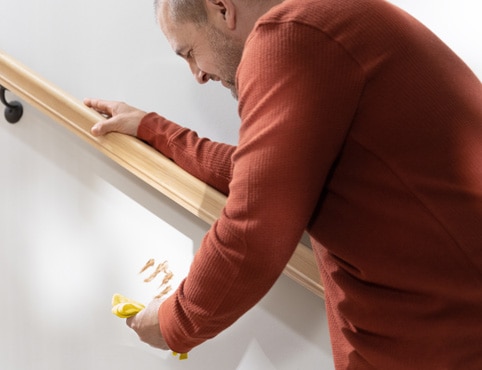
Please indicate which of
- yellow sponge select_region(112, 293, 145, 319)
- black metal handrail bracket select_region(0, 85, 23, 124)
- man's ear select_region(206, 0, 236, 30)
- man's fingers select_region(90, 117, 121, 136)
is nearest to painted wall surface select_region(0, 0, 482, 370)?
black metal handrail bracket select_region(0, 85, 23, 124)

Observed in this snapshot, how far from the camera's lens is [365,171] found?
90 cm

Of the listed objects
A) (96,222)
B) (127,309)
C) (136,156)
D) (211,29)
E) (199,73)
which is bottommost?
(96,222)

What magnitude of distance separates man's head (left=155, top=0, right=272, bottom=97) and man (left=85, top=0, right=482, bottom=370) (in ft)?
0.43

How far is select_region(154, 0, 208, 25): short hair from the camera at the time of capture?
42.9 inches

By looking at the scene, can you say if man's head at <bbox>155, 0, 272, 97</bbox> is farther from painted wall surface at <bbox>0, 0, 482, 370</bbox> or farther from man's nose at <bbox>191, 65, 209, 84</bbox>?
painted wall surface at <bbox>0, 0, 482, 370</bbox>

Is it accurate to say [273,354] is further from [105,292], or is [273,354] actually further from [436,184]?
[436,184]

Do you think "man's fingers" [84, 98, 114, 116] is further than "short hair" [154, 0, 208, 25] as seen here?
Yes

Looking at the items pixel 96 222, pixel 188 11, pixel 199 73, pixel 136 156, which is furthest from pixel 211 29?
pixel 96 222

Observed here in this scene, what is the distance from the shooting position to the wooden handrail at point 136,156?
134 centimetres

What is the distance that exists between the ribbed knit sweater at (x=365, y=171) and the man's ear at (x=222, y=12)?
161 mm

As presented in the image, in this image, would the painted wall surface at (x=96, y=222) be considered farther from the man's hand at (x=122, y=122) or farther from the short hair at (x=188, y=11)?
the short hair at (x=188, y=11)

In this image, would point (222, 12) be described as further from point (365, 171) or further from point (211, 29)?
point (365, 171)

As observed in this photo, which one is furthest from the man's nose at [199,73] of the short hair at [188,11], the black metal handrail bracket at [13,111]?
the black metal handrail bracket at [13,111]

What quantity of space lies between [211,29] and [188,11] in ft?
0.15
